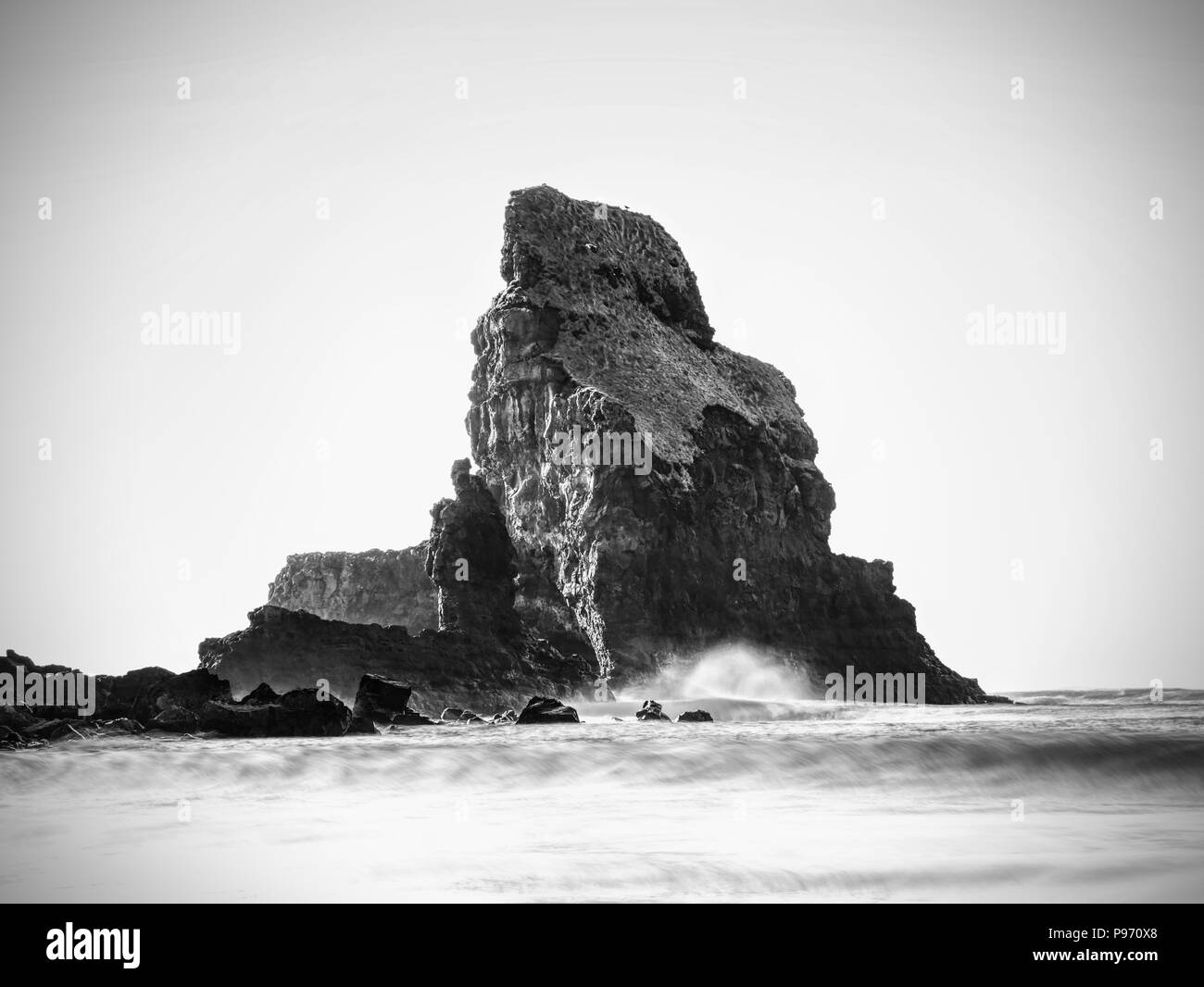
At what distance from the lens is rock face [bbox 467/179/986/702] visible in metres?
52.9

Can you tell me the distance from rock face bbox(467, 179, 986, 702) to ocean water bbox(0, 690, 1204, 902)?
2725 cm

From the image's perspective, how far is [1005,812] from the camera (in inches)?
591

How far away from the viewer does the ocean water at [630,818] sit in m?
10.8

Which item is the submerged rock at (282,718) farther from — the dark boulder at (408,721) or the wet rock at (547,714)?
the wet rock at (547,714)

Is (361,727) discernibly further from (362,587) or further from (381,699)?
(362,587)

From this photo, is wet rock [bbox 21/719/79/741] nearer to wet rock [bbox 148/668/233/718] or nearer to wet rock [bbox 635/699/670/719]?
wet rock [bbox 148/668/233/718]

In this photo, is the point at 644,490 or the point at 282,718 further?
the point at 644,490

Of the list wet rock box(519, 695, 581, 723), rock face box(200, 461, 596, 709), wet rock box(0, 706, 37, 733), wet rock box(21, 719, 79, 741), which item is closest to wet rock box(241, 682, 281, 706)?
wet rock box(21, 719, 79, 741)

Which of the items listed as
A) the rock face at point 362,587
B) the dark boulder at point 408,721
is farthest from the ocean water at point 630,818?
the rock face at point 362,587

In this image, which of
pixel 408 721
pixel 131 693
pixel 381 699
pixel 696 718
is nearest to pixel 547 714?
pixel 408 721

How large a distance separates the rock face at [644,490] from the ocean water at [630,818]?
89.4 ft

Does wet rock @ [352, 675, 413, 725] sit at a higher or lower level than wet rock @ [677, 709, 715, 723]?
higher

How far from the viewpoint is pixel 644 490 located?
5297cm

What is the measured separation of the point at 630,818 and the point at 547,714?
18814 millimetres
